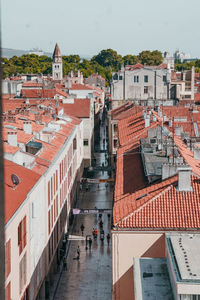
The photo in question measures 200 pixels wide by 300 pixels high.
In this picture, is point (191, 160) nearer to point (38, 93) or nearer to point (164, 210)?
point (164, 210)

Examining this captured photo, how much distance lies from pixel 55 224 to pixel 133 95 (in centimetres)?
4506

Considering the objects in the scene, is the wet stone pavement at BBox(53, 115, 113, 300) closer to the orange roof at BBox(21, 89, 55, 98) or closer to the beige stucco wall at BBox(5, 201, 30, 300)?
the beige stucco wall at BBox(5, 201, 30, 300)

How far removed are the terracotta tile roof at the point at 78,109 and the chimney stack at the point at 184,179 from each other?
37.7 meters

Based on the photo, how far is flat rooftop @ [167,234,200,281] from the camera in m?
12.7

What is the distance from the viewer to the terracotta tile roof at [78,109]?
56344 mm

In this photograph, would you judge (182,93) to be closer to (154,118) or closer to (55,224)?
(154,118)

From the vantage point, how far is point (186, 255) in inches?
558

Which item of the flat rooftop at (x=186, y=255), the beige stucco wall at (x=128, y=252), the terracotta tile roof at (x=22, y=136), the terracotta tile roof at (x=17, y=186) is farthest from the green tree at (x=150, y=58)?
the flat rooftop at (x=186, y=255)

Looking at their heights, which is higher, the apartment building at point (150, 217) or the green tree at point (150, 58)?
the green tree at point (150, 58)

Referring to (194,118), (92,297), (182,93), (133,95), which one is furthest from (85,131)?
(92,297)

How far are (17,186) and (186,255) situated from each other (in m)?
7.48

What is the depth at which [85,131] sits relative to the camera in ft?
185

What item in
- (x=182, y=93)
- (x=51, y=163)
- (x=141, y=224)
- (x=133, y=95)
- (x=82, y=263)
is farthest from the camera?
(x=182, y=93)

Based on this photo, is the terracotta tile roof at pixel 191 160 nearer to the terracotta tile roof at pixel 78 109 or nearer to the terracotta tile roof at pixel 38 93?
the terracotta tile roof at pixel 78 109
